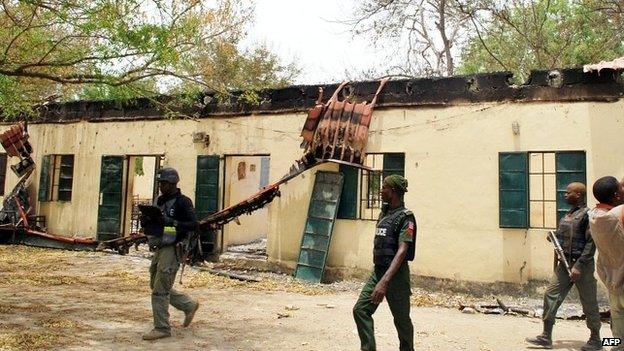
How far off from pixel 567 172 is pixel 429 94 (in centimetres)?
268

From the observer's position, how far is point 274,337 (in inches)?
209

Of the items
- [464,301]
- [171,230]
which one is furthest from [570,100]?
[171,230]

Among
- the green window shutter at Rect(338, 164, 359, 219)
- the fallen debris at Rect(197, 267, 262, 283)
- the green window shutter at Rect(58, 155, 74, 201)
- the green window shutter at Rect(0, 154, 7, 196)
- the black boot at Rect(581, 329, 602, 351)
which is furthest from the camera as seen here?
the green window shutter at Rect(0, 154, 7, 196)

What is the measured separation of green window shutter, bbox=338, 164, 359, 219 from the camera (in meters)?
9.55

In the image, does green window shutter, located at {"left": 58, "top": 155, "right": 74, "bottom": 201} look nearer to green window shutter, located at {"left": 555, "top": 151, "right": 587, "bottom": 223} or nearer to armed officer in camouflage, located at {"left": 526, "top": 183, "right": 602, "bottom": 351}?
green window shutter, located at {"left": 555, "top": 151, "right": 587, "bottom": 223}

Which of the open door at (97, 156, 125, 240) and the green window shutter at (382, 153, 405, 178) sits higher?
the green window shutter at (382, 153, 405, 178)

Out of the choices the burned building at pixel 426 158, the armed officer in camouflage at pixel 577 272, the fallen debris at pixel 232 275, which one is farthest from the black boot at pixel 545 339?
the fallen debris at pixel 232 275

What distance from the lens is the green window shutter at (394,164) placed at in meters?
9.30

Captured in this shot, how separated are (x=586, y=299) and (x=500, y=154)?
152 inches

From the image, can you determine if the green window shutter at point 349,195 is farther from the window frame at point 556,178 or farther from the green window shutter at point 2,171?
the green window shutter at point 2,171

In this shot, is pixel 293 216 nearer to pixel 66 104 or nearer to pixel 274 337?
pixel 274 337

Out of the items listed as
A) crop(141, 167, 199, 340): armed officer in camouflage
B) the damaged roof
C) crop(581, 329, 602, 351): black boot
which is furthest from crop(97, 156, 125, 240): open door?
crop(581, 329, 602, 351): black boot

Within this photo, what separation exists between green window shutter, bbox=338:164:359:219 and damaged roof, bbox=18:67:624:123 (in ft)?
4.65

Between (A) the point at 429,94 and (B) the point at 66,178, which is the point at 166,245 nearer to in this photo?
(A) the point at 429,94
